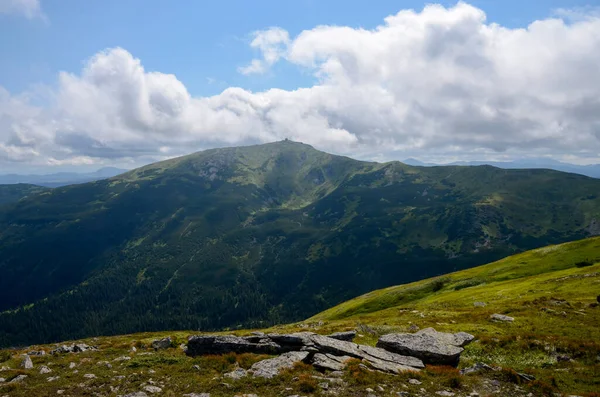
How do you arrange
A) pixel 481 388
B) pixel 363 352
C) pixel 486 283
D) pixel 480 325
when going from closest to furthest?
1. pixel 481 388
2. pixel 363 352
3. pixel 480 325
4. pixel 486 283

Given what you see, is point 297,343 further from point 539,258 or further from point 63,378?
point 539,258

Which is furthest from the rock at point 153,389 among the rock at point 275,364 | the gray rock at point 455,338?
the gray rock at point 455,338

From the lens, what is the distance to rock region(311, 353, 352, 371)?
25.2m

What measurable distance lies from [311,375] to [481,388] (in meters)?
11.9

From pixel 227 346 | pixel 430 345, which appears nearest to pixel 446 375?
pixel 430 345

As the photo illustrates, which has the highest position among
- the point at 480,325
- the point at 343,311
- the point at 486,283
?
the point at 480,325

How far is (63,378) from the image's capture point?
2711cm

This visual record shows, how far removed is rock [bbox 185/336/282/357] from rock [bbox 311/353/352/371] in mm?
5253

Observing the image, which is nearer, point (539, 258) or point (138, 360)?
point (138, 360)

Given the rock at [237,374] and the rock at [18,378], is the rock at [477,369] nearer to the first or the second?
the rock at [237,374]

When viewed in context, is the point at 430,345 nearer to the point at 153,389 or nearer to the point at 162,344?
the point at 153,389

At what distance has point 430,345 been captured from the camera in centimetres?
2969

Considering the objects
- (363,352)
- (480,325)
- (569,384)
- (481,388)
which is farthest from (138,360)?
(480,325)

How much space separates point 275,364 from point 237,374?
311cm
